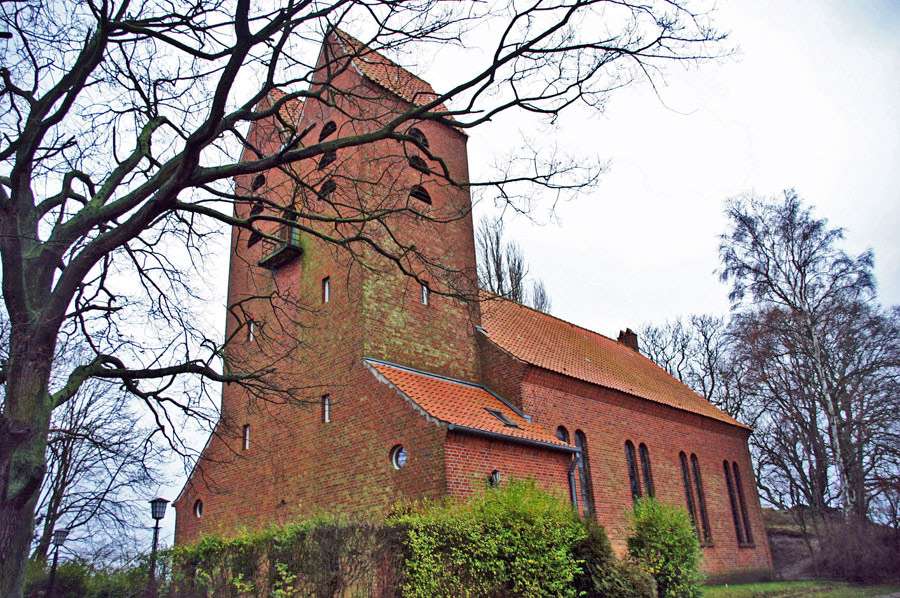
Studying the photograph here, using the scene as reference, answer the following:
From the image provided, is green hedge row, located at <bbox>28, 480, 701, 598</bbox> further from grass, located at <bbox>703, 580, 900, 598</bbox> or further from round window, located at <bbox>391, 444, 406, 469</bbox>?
grass, located at <bbox>703, 580, 900, 598</bbox>


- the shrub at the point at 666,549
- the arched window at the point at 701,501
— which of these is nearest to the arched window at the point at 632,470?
the arched window at the point at 701,501

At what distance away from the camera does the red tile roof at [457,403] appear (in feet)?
42.3

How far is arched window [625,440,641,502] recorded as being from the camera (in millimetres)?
18312

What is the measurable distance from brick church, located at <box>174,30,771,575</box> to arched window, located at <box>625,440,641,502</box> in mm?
58

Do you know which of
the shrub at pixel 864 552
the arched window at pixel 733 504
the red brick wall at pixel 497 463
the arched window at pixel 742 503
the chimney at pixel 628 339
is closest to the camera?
the red brick wall at pixel 497 463

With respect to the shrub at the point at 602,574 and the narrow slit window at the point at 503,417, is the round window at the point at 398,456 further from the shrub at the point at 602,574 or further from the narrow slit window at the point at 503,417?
the shrub at the point at 602,574

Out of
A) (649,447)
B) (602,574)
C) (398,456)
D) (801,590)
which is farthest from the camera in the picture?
(649,447)

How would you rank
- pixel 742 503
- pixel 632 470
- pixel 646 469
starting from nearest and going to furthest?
pixel 632 470 < pixel 646 469 < pixel 742 503

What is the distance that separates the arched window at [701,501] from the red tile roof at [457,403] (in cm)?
902

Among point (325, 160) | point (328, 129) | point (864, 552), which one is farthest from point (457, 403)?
point (864, 552)

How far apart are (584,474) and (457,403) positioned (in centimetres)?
471

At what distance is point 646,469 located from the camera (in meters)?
19.2

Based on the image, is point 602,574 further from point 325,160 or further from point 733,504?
point 733,504

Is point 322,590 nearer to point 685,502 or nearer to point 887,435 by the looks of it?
point 685,502
